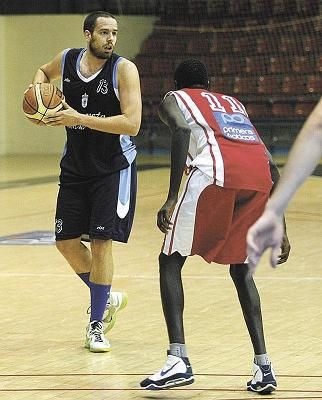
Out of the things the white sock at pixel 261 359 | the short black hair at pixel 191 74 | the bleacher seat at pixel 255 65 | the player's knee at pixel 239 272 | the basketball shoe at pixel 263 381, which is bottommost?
the bleacher seat at pixel 255 65

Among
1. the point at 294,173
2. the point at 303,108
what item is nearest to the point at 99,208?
the point at 294,173

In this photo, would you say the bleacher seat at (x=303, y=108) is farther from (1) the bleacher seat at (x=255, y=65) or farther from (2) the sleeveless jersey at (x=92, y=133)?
(2) the sleeveless jersey at (x=92, y=133)

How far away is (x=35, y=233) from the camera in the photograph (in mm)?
11250

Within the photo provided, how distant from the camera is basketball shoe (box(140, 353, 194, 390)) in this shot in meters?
5.05

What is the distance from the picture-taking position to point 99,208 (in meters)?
6.02

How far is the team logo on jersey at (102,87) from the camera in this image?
6.04 metres

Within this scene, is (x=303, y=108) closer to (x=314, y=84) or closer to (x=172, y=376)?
(x=314, y=84)

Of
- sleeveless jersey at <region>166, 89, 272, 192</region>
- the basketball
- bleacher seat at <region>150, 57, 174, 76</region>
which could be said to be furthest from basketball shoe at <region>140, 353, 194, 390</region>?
bleacher seat at <region>150, 57, 174, 76</region>

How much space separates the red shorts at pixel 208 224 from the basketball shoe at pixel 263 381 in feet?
1.74

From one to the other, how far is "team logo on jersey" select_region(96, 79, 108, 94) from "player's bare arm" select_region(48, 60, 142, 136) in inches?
3.5

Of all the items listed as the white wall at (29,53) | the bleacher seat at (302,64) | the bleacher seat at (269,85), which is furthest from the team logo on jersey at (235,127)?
the white wall at (29,53)

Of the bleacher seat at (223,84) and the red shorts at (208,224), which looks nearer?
the red shorts at (208,224)

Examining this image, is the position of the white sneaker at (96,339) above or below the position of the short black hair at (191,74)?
below

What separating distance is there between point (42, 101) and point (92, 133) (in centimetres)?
40
